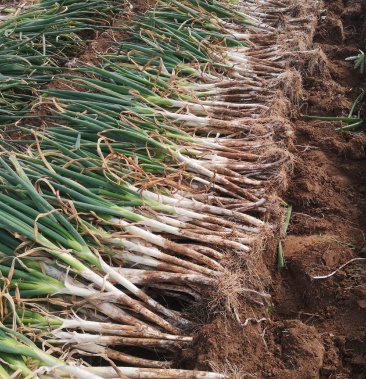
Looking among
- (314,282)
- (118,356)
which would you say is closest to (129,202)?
(118,356)

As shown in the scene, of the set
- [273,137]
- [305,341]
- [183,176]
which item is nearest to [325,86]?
[273,137]

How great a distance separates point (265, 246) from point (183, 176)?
0.57 meters

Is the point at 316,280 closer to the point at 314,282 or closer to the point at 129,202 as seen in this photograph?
the point at 314,282

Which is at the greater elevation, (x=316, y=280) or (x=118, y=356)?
(x=316, y=280)

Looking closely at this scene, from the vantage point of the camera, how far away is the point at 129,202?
7.56ft

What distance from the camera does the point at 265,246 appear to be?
2402 mm

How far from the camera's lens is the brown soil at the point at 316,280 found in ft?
6.46

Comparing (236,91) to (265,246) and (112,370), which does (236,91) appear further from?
(112,370)

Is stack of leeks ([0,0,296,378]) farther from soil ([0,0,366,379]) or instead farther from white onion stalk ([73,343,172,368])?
soil ([0,0,366,379])

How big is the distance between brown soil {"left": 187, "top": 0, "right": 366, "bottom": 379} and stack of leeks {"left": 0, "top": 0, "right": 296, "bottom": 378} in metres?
0.15

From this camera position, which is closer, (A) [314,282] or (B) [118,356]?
(B) [118,356]

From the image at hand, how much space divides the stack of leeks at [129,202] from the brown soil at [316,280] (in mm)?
151

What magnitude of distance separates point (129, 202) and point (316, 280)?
0.92m

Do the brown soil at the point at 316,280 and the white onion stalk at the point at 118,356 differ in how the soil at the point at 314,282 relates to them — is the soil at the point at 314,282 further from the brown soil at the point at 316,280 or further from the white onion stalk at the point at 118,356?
the white onion stalk at the point at 118,356
